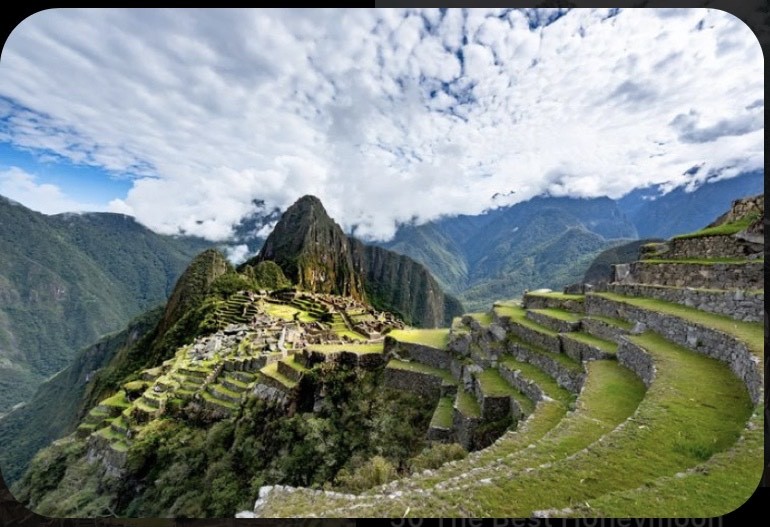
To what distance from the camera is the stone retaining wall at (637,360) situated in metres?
8.09

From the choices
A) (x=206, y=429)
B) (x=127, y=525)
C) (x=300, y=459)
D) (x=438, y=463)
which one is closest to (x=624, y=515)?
(x=127, y=525)

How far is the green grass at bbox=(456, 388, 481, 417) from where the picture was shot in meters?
11.9

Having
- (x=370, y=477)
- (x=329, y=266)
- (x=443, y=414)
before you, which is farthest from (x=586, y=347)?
(x=329, y=266)

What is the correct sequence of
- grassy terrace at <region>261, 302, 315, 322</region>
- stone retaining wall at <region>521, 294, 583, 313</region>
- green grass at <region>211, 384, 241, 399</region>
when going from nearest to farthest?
stone retaining wall at <region>521, 294, 583, 313</region> < green grass at <region>211, 384, 241, 399</region> < grassy terrace at <region>261, 302, 315, 322</region>

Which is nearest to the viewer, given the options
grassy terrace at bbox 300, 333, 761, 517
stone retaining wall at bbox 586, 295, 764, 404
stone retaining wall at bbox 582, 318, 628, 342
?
grassy terrace at bbox 300, 333, 761, 517

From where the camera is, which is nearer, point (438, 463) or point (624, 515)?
point (624, 515)

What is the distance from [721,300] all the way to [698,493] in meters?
7.95

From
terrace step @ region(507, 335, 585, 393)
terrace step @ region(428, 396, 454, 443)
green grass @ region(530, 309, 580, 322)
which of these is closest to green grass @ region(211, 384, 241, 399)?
terrace step @ region(428, 396, 454, 443)

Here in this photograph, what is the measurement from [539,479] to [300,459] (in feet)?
42.8

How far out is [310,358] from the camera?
20453 mm

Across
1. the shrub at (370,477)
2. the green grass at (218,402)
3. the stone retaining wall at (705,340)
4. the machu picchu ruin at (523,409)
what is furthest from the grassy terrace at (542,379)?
the green grass at (218,402)

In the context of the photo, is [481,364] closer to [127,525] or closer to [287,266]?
[127,525]

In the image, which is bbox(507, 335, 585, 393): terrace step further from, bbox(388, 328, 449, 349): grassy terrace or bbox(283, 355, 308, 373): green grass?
bbox(283, 355, 308, 373): green grass

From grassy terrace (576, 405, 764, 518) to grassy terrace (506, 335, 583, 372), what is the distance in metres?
6.86
